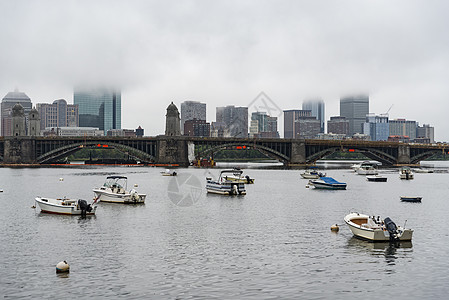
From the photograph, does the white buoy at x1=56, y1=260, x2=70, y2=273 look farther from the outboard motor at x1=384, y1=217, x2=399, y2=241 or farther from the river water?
the outboard motor at x1=384, y1=217, x2=399, y2=241

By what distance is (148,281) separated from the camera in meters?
39.5

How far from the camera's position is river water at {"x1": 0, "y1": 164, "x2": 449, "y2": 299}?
37812 mm

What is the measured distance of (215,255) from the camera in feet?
158

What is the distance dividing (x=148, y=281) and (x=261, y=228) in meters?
26.4

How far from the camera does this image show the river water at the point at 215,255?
37812mm

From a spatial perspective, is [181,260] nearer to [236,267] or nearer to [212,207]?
[236,267]

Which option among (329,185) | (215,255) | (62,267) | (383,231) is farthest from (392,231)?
(329,185)

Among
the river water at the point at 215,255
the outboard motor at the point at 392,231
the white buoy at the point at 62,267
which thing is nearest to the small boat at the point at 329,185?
the river water at the point at 215,255

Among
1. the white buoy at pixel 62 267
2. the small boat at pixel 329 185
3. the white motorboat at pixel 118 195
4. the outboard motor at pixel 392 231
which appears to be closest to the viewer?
the white buoy at pixel 62 267

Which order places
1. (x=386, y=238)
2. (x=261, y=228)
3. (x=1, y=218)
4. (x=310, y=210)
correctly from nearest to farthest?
(x=386, y=238), (x=261, y=228), (x=1, y=218), (x=310, y=210)

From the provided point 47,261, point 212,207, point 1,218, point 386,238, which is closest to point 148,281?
point 47,261

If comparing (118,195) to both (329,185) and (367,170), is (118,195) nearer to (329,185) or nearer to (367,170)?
(329,185)

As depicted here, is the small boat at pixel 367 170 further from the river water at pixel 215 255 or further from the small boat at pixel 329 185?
the river water at pixel 215 255

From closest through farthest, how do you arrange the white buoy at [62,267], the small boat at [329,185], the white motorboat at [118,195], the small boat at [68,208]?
the white buoy at [62,267], the small boat at [68,208], the white motorboat at [118,195], the small boat at [329,185]
